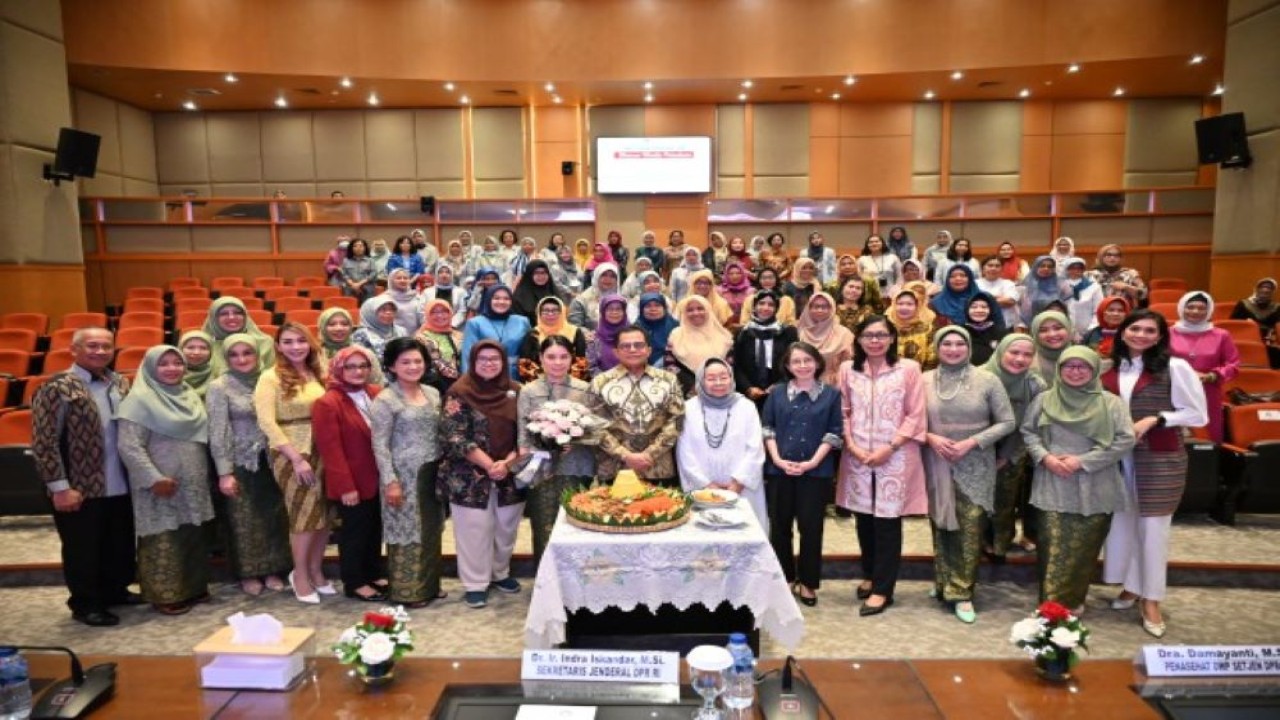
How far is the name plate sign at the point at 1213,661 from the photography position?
80.4 inches

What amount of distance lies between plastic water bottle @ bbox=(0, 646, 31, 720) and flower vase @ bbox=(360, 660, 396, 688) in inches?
32.3

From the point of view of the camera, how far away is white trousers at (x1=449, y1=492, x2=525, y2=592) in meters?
4.07

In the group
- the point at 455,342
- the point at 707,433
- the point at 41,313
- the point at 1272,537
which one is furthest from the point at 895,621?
the point at 41,313

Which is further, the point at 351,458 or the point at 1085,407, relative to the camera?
the point at 351,458

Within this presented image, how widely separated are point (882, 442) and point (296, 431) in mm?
3129

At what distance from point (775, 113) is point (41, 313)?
37.6 ft

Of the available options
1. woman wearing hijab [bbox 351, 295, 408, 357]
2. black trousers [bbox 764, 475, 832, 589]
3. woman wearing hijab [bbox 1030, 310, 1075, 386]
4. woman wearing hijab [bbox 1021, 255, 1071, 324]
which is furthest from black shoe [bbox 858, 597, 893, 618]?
woman wearing hijab [bbox 1021, 255, 1071, 324]

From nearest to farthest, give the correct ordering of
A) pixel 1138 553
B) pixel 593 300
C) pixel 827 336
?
1. pixel 1138 553
2. pixel 827 336
3. pixel 593 300

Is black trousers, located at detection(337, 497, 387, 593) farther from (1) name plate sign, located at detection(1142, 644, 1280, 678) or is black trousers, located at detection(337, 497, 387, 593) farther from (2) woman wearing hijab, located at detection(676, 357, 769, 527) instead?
(1) name plate sign, located at detection(1142, 644, 1280, 678)

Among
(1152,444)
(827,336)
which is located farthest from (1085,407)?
(827,336)

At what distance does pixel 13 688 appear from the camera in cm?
190

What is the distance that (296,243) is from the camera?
484 inches

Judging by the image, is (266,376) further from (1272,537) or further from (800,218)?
(800,218)

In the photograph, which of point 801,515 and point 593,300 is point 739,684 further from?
point 593,300
